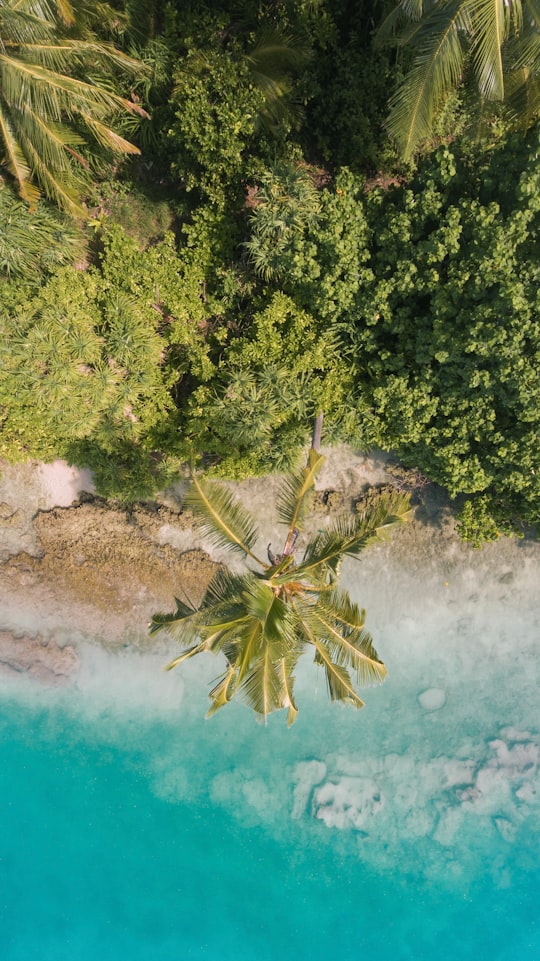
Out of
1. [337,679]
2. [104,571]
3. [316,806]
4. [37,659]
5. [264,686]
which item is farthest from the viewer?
[37,659]

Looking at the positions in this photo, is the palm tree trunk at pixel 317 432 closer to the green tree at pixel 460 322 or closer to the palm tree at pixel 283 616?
the green tree at pixel 460 322

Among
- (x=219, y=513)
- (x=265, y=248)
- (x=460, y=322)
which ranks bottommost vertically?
(x=219, y=513)

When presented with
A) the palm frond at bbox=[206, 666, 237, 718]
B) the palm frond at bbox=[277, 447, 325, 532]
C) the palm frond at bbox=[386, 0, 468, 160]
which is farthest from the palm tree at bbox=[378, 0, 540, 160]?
the palm frond at bbox=[206, 666, 237, 718]

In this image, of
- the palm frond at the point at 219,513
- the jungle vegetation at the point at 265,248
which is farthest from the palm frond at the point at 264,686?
the jungle vegetation at the point at 265,248

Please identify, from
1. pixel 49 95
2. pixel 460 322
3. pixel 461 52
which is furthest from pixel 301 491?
pixel 49 95

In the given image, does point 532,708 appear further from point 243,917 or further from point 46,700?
point 46,700

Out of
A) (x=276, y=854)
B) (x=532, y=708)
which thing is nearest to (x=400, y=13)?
(x=532, y=708)

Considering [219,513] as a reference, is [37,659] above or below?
below

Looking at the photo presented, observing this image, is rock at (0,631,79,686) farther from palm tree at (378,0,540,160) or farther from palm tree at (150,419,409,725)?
palm tree at (378,0,540,160)

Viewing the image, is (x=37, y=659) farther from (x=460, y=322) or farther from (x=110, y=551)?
(x=460, y=322)
